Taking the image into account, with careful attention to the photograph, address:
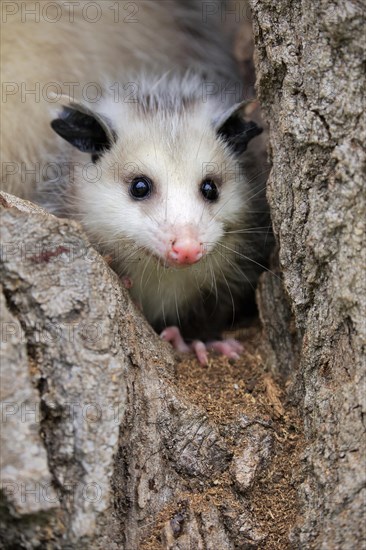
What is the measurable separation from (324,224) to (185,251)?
48 centimetres

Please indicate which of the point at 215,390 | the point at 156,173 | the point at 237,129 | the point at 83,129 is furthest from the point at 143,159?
the point at 215,390

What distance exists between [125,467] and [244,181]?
1.32 meters

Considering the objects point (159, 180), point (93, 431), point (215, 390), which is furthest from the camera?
point (159, 180)

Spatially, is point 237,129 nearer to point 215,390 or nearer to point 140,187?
point 140,187

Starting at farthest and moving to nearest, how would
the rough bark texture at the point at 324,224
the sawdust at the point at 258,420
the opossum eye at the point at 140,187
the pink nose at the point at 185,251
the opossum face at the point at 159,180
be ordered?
the opossum eye at the point at 140,187 < the opossum face at the point at 159,180 < the pink nose at the point at 185,251 < the sawdust at the point at 258,420 < the rough bark texture at the point at 324,224

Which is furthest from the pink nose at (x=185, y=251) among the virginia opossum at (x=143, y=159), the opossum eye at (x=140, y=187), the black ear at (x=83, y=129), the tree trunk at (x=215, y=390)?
the black ear at (x=83, y=129)

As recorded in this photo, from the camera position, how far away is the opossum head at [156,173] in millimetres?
2490

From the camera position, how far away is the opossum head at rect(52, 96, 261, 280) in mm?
2490

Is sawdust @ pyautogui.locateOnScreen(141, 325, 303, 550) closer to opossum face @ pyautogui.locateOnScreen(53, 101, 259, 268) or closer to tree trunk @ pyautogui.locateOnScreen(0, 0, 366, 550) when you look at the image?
tree trunk @ pyautogui.locateOnScreen(0, 0, 366, 550)

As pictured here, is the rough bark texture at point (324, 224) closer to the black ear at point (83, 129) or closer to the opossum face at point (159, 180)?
the opossum face at point (159, 180)

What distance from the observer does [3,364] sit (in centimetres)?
170

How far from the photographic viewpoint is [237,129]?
282 centimetres

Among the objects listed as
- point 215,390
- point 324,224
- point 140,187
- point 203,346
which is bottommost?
point 203,346

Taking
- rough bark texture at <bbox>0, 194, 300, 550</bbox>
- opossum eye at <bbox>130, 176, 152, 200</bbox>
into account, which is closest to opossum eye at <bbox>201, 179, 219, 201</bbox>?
opossum eye at <bbox>130, 176, 152, 200</bbox>
